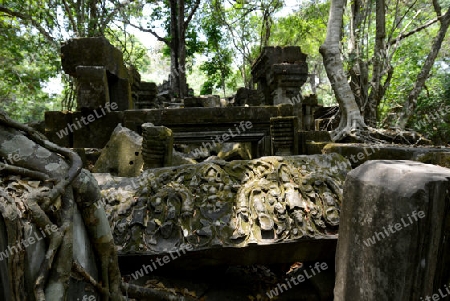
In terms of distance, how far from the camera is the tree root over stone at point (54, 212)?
3.24ft

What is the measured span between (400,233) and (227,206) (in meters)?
1.25

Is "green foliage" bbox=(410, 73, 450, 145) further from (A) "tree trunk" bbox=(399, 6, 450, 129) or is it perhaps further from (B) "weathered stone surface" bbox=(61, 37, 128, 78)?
(B) "weathered stone surface" bbox=(61, 37, 128, 78)

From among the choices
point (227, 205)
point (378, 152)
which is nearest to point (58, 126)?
point (227, 205)

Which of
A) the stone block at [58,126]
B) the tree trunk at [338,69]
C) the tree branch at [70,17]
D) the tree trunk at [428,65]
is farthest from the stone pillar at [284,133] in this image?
the tree branch at [70,17]

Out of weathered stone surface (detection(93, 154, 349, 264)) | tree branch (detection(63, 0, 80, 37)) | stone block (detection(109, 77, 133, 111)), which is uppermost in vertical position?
tree branch (detection(63, 0, 80, 37))

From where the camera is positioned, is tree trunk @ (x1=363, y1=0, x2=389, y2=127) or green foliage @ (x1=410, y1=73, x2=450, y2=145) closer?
tree trunk @ (x1=363, y1=0, x2=389, y2=127)

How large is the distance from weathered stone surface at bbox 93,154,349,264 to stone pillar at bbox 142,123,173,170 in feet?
1.96

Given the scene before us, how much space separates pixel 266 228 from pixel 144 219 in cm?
94

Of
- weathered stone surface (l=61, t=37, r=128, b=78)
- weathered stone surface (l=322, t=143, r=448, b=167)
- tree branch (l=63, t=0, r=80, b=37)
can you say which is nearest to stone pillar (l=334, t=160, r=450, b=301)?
weathered stone surface (l=322, t=143, r=448, b=167)

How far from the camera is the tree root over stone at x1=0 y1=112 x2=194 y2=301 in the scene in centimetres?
99

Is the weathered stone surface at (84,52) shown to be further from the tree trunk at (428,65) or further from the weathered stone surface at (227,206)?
the tree trunk at (428,65)

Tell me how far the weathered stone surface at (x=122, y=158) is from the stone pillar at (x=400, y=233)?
2.65 m

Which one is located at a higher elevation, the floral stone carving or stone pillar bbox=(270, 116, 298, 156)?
stone pillar bbox=(270, 116, 298, 156)

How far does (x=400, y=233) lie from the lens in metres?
1.42
